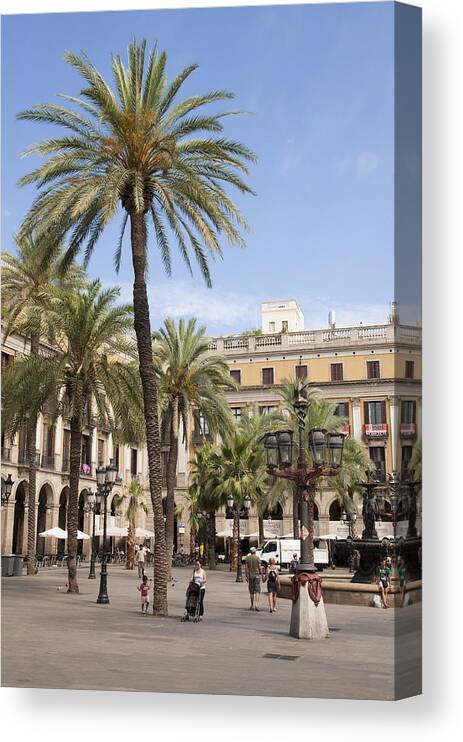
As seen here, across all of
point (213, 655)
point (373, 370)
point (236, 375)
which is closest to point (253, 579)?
point (373, 370)

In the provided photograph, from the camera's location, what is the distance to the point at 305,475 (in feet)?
47.1

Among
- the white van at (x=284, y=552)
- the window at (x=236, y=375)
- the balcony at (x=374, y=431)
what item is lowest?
the white van at (x=284, y=552)

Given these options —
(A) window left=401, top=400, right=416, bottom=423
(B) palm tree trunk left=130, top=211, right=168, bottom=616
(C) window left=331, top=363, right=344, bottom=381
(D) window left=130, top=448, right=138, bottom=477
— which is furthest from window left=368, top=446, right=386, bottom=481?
(D) window left=130, top=448, right=138, bottom=477

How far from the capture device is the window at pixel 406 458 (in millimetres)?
10625

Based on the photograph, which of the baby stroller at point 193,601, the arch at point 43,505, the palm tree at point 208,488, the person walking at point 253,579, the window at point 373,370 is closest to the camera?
the window at point 373,370

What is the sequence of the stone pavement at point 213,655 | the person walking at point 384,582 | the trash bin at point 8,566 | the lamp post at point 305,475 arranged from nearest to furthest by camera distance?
1. the stone pavement at point 213,655
2. the lamp post at point 305,475
3. the person walking at point 384,582
4. the trash bin at point 8,566

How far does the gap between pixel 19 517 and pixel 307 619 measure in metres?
26.7

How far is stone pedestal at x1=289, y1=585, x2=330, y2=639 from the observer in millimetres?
13164

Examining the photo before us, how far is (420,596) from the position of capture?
10.4 meters

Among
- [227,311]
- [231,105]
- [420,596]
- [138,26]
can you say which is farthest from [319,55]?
[420,596]

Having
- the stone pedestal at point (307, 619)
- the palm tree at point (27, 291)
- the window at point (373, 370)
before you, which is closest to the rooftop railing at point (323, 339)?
the window at point (373, 370)

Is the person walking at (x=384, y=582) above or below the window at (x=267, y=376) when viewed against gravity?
below

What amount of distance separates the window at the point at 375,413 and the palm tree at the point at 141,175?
3.81 meters

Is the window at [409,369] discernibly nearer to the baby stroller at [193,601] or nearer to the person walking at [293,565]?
the person walking at [293,565]
